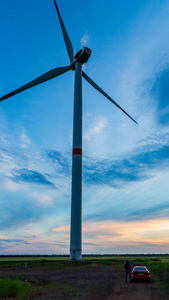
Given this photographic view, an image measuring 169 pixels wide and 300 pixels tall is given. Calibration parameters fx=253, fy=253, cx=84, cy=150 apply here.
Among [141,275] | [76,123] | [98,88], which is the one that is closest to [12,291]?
[141,275]

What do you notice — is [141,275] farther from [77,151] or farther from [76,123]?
[76,123]

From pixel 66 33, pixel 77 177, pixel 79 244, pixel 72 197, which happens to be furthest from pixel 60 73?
pixel 79 244

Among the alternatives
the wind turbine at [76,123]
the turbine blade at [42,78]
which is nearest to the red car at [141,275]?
the wind turbine at [76,123]

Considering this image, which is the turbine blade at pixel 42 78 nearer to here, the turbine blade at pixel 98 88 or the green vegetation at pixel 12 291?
the turbine blade at pixel 98 88

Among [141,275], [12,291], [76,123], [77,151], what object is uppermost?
[76,123]

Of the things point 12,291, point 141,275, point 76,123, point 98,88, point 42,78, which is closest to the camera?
point 12,291

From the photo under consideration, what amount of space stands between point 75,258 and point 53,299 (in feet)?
95.3

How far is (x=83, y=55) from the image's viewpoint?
54875mm

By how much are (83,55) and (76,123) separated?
16.3m

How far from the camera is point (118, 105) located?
58281 millimetres

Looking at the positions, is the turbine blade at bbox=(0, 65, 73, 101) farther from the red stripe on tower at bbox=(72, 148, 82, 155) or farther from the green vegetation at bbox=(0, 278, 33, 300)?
the green vegetation at bbox=(0, 278, 33, 300)

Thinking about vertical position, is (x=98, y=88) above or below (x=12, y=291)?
above

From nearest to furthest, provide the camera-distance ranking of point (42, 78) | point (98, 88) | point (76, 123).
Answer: point (76, 123) → point (42, 78) → point (98, 88)

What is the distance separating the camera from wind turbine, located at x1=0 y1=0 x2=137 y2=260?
43.2 m
